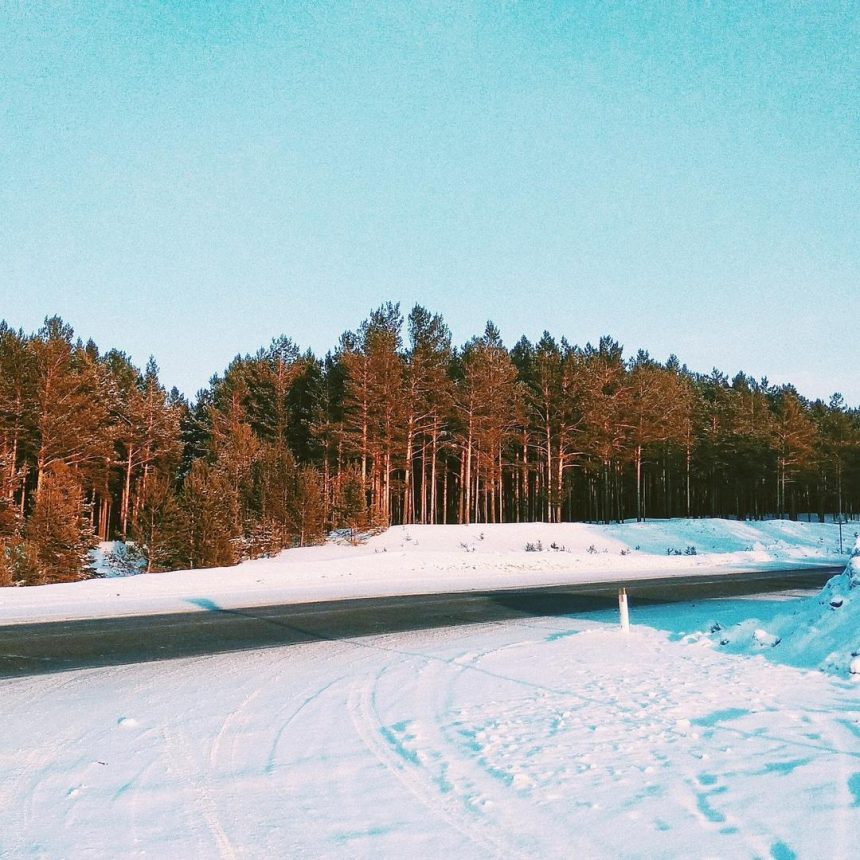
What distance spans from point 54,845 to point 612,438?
54544 mm

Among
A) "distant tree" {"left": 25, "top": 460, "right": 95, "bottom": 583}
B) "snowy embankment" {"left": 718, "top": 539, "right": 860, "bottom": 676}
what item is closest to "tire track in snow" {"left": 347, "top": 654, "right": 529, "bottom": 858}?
"snowy embankment" {"left": 718, "top": 539, "right": 860, "bottom": 676}

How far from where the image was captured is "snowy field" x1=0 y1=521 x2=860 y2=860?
4.33m

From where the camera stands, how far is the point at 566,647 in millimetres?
10891

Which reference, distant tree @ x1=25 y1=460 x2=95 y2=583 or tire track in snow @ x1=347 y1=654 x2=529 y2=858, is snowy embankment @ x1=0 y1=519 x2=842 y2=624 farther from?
tire track in snow @ x1=347 y1=654 x2=529 y2=858

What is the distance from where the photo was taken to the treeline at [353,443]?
30906 millimetres

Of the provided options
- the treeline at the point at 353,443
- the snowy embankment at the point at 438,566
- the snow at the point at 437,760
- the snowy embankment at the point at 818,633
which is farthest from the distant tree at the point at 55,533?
the snowy embankment at the point at 818,633

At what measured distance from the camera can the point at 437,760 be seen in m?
5.75

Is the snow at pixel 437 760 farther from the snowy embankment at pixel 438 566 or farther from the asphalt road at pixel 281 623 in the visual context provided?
the snowy embankment at pixel 438 566

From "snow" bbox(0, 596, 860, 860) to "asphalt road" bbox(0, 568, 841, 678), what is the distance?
58.3 inches

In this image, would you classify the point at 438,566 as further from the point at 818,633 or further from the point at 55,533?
the point at 818,633

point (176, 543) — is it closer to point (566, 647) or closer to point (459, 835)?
point (566, 647)

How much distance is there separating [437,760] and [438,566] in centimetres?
2266

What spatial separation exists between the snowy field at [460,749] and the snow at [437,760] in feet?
0.07

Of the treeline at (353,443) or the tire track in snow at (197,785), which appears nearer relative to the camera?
the tire track in snow at (197,785)
